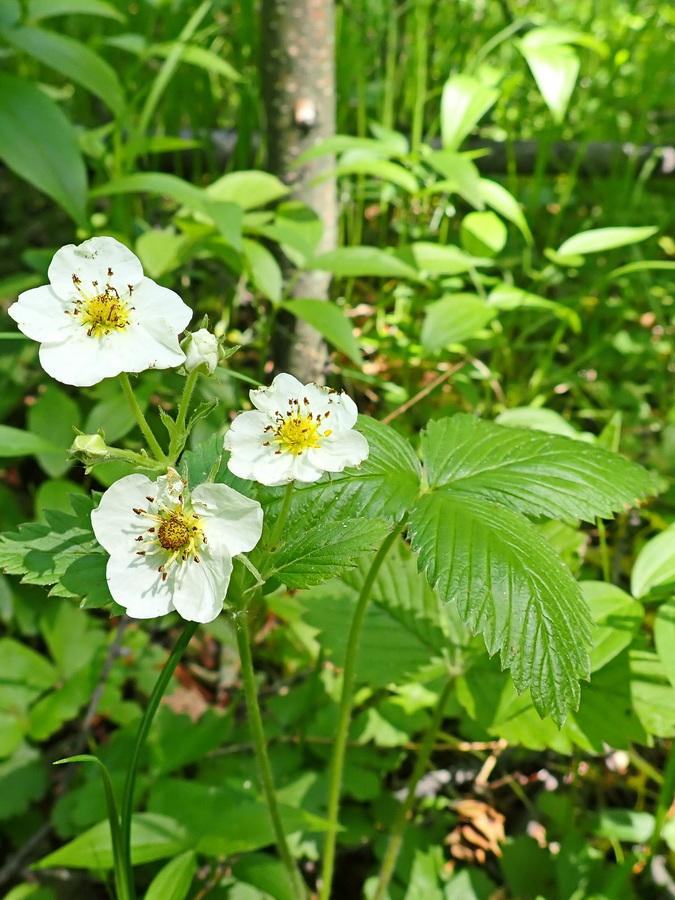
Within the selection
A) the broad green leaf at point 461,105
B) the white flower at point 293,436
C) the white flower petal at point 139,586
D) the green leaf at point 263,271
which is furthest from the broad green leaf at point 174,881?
the broad green leaf at point 461,105

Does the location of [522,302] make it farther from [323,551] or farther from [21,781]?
[21,781]

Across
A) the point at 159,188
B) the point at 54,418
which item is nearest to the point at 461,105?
the point at 159,188

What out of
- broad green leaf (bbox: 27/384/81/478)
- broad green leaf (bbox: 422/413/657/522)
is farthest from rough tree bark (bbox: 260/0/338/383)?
broad green leaf (bbox: 422/413/657/522)

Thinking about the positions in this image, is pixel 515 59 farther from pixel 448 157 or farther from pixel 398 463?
pixel 398 463

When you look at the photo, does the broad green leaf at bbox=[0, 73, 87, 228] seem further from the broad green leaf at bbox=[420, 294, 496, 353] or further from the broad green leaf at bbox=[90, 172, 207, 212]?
the broad green leaf at bbox=[420, 294, 496, 353]

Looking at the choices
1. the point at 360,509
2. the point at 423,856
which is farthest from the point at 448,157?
the point at 423,856
